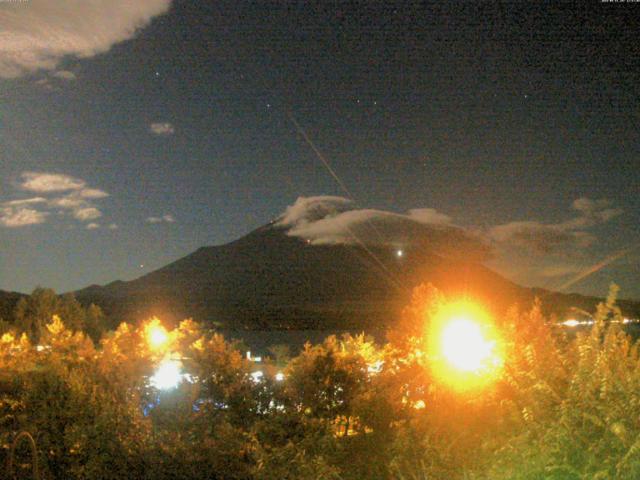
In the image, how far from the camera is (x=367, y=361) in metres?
10.1

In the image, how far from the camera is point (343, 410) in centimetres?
919

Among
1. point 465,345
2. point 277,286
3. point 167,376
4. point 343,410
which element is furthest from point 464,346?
point 277,286

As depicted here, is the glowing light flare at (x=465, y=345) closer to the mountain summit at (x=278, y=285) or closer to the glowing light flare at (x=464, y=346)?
the glowing light flare at (x=464, y=346)

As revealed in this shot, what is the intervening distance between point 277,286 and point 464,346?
92244 mm

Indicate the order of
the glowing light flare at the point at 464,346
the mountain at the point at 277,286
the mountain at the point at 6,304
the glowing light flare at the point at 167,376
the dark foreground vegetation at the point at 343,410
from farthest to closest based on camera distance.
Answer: the mountain at the point at 277,286, the mountain at the point at 6,304, the glowing light flare at the point at 167,376, the glowing light flare at the point at 464,346, the dark foreground vegetation at the point at 343,410

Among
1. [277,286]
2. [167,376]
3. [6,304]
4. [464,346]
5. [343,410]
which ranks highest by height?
[277,286]

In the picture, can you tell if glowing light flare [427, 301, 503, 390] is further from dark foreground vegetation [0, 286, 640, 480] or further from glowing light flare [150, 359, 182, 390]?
glowing light flare [150, 359, 182, 390]

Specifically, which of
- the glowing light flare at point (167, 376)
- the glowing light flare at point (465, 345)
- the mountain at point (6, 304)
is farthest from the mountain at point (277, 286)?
the glowing light flare at point (465, 345)

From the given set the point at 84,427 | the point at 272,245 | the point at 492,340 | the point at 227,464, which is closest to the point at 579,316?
the point at 492,340

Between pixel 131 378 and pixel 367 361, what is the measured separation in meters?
3.53

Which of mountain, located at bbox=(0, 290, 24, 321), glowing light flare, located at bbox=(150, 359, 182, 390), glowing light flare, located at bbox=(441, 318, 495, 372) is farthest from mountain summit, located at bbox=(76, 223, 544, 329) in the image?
glowing light flare, located at bbox=(441, 318, 495, 372)

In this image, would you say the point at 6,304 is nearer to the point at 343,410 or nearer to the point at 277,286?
the point at 277,286

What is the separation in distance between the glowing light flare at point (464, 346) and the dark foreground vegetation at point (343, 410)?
0.43 feet

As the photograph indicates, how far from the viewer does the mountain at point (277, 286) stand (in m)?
67.6
